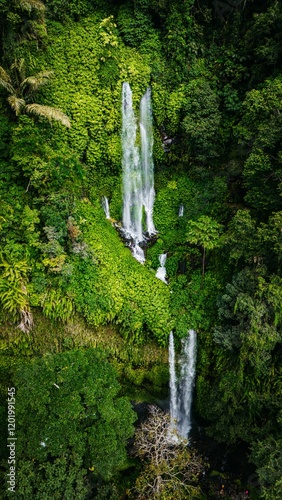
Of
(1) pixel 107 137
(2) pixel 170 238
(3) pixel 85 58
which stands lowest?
(2) pixel 170 238

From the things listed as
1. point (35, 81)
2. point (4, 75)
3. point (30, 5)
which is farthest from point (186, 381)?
point (30, 5)

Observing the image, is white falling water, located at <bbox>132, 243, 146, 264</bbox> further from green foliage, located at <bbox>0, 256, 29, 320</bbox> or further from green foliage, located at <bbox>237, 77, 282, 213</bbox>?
green foliage, located at <bbox>237, 77, 282, 213</bbox>

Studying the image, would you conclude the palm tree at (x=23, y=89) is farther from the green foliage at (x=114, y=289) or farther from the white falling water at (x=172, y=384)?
the white falling water at (x=172, y=384)

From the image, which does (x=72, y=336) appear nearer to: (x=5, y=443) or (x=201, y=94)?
(x=5, y=443)

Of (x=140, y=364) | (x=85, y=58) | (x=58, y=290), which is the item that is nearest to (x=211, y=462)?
(x=140, y=364)

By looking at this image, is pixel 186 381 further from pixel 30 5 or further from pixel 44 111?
pixel 30 5

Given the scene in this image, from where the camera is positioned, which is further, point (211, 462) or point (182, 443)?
point (211, 462)

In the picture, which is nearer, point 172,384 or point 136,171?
point 172,384
